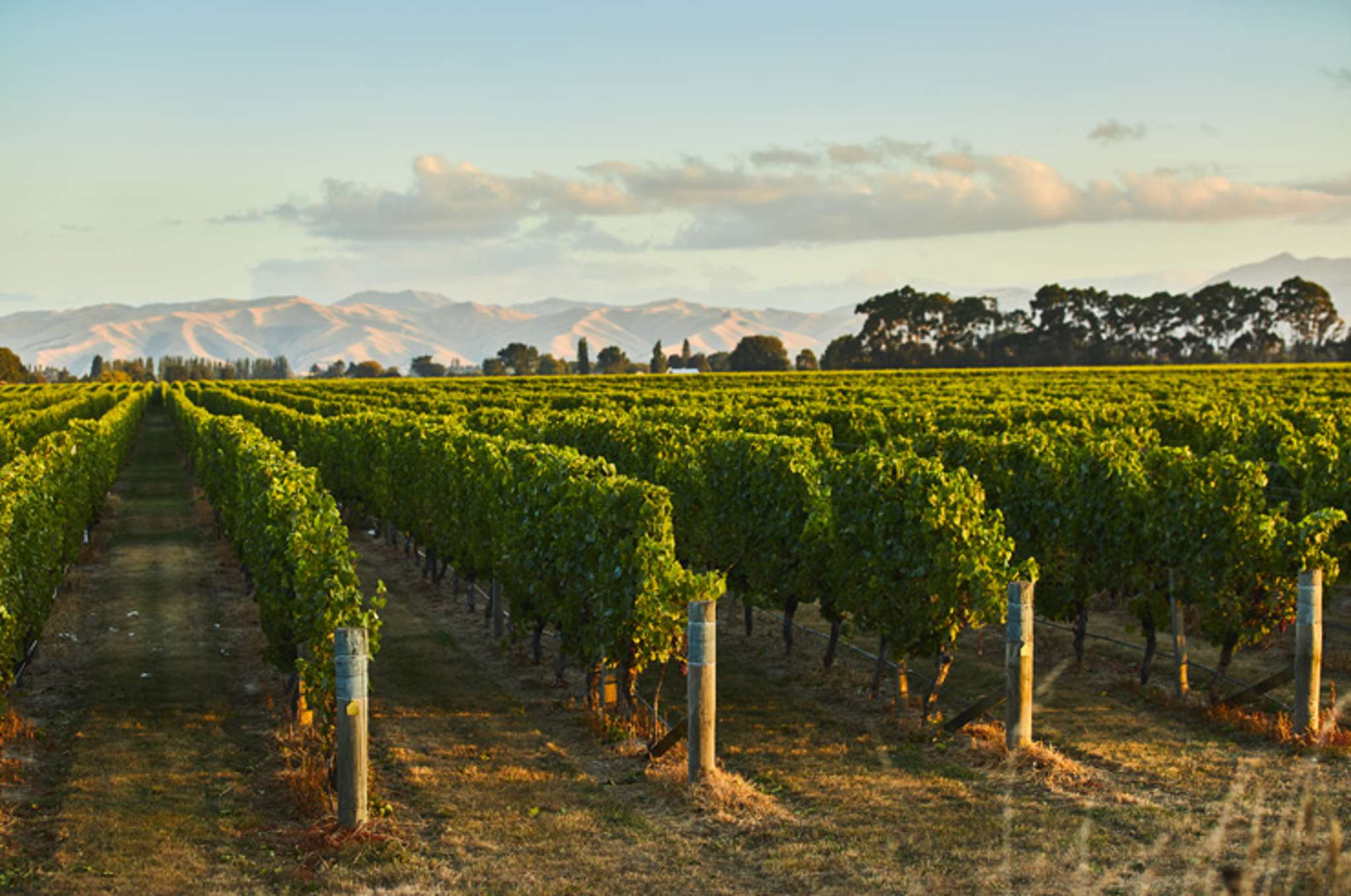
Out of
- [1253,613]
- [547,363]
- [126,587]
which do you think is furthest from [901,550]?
[547,363]

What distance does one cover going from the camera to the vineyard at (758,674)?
8.17 meters

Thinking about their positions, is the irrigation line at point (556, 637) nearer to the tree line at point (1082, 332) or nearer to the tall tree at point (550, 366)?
the tree line at point (1082, 332)

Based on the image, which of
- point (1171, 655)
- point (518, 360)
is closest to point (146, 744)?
point (1171, 655)

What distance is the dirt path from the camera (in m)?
7.92

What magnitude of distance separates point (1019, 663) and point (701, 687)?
2988 millimetres

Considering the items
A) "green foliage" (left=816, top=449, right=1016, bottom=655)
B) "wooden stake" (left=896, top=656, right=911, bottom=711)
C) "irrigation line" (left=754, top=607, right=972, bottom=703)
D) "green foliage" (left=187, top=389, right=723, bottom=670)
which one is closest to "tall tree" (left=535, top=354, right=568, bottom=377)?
"green foliage" (left=187, top=389, right=723, bottom=670)

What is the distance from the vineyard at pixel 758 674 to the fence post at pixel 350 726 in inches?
1.3

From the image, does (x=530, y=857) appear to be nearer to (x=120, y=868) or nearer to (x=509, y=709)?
(x=120, y=868)

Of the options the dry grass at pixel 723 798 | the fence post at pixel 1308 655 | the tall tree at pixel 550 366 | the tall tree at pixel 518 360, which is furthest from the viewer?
the tall tree at pixel 518 360

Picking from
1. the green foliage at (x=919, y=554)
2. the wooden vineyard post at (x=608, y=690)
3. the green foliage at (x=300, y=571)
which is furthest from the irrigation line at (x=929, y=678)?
the green foliage at (x=300, y=571)

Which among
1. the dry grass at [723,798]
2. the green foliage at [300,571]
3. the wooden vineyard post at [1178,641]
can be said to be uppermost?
the green foliage at [300,571]

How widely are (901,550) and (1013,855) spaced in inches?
147

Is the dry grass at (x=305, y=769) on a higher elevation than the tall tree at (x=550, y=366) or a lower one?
lower

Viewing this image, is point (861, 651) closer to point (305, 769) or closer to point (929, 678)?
point (929, 678)
